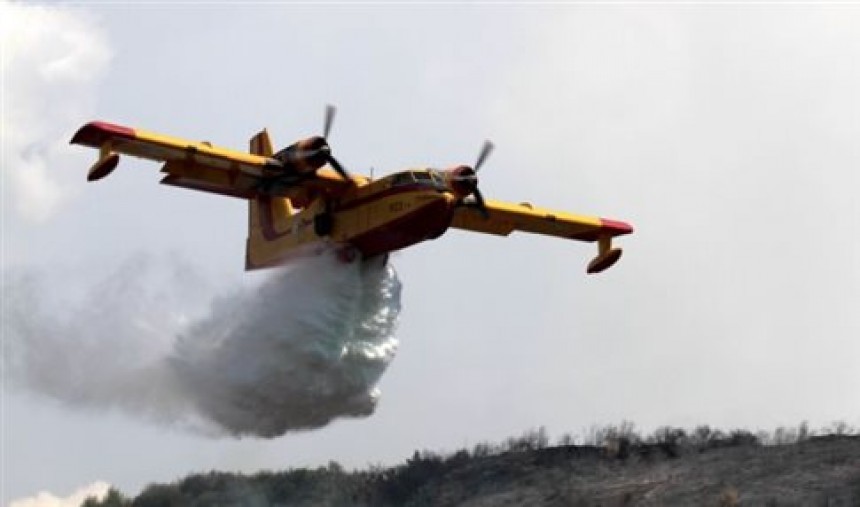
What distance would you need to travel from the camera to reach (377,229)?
37.5 metres

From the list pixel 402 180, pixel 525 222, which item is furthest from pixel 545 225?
pixel 402 180

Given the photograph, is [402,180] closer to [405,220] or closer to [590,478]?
[405,220]

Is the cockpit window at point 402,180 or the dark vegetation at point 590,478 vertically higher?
the cockpit window at point 402,180

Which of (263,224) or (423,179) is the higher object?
(263,224)

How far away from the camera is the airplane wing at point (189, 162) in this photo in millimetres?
36188

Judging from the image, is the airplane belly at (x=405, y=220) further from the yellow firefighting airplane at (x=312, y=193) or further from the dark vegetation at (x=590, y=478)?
the dark vegetation at (x=590, y=478)

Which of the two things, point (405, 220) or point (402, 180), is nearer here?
point (405, 220)

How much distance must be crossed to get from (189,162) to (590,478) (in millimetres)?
12579

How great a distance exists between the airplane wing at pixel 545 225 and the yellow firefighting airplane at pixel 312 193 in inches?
2.0

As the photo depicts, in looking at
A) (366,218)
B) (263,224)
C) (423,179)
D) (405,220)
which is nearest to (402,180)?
(423,179)

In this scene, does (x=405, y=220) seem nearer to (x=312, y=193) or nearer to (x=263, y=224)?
(x=312, y=193)

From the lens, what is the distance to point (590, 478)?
141 ft

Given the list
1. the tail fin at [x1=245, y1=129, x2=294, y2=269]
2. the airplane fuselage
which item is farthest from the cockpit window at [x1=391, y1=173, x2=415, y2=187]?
the tail fin at [x1=245, y1=129, x2=294, y2=269]

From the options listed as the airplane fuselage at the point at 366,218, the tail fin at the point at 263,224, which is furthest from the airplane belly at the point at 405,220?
the tail fin at the point at 263,224
